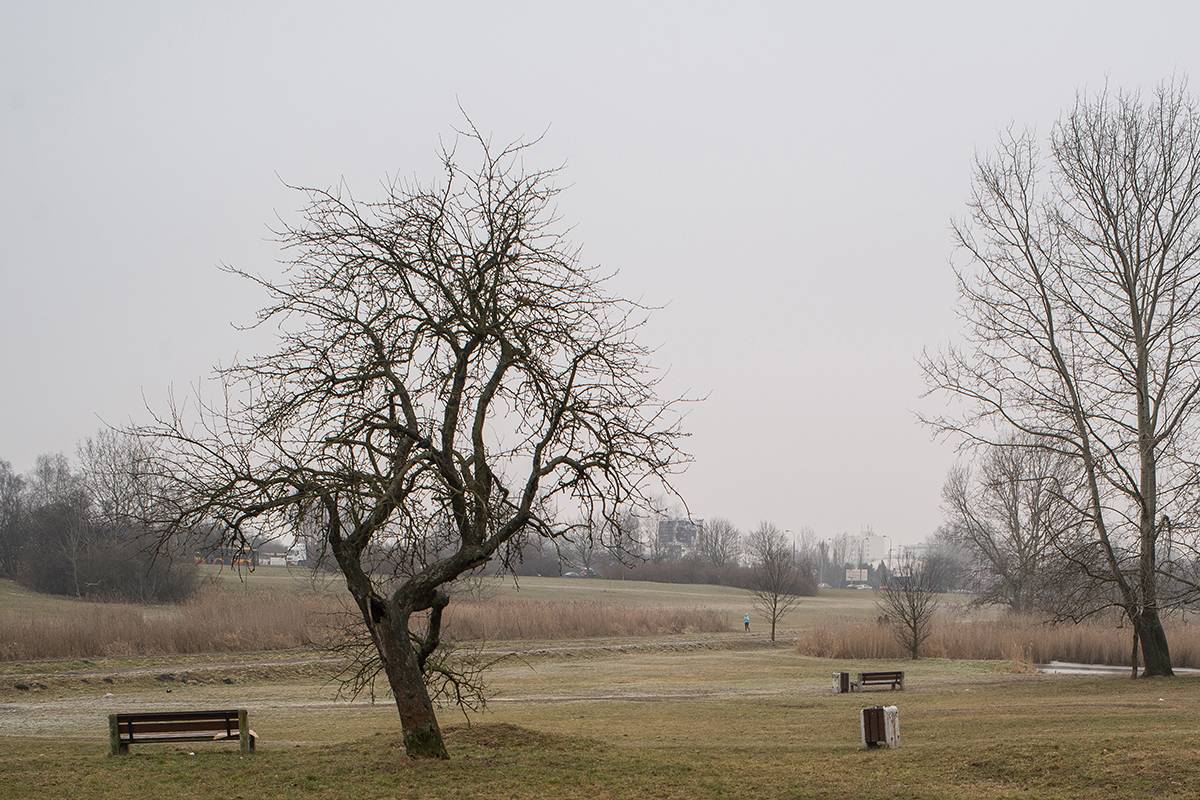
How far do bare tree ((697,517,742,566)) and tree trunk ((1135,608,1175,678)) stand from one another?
111m

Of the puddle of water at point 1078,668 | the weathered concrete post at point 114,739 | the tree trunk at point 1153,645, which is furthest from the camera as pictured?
the puddle of water at point 1078,668

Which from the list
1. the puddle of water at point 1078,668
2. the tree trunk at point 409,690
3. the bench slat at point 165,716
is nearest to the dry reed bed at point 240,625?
the bench slat at point 165,716

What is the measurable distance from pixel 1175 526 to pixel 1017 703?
8540mm

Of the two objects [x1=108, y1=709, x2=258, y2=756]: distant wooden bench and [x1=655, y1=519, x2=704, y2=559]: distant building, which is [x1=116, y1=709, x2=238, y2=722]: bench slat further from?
[x1=655, y1=519, x2=704, y2=559]: distant building

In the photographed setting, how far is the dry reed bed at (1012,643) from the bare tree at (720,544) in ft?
304

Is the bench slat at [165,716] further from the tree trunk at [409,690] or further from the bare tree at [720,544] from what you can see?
the bare tree at [720,544]

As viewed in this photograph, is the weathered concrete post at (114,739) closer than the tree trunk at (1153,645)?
Yes

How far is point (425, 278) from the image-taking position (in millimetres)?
14250

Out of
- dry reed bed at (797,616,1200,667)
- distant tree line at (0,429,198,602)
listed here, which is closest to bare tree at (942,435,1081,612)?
dry reed bed at (797,616,1200,667)

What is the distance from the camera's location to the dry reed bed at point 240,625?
135 feet

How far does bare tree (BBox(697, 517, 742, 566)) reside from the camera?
15744 cm

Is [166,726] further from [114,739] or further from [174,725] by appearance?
[114,739]

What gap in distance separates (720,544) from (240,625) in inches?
5296

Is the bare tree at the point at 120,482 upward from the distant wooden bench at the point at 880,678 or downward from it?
upward
